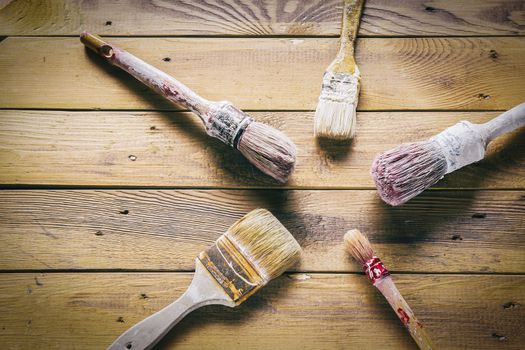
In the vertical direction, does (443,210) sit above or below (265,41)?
below

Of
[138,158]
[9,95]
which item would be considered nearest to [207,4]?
[138,158]

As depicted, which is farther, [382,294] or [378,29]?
[378,29]

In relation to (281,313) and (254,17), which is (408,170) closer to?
(281,313)

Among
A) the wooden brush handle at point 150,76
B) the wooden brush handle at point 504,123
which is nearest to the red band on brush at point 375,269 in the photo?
the wooden brush handle at point 504,123

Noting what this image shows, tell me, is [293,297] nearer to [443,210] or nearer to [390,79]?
[443,210]

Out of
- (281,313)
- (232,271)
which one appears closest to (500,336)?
(281,313)

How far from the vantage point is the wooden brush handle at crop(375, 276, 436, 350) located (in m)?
0.94

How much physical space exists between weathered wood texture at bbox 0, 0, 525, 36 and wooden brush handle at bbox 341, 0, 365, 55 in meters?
0.04

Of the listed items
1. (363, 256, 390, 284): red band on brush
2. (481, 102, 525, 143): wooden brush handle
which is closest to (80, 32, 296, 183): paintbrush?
(363, 256, 390, 284): red band on brush

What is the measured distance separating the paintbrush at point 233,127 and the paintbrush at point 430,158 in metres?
0.20

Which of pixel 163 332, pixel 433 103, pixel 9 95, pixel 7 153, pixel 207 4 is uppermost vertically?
pixel 207 4

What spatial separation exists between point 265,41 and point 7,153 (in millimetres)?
661

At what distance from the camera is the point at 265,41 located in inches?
44.1

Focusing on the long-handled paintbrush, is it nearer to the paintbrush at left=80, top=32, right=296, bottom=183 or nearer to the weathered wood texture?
the paintbrush at left=80, top=32, right=296, bottom=183
